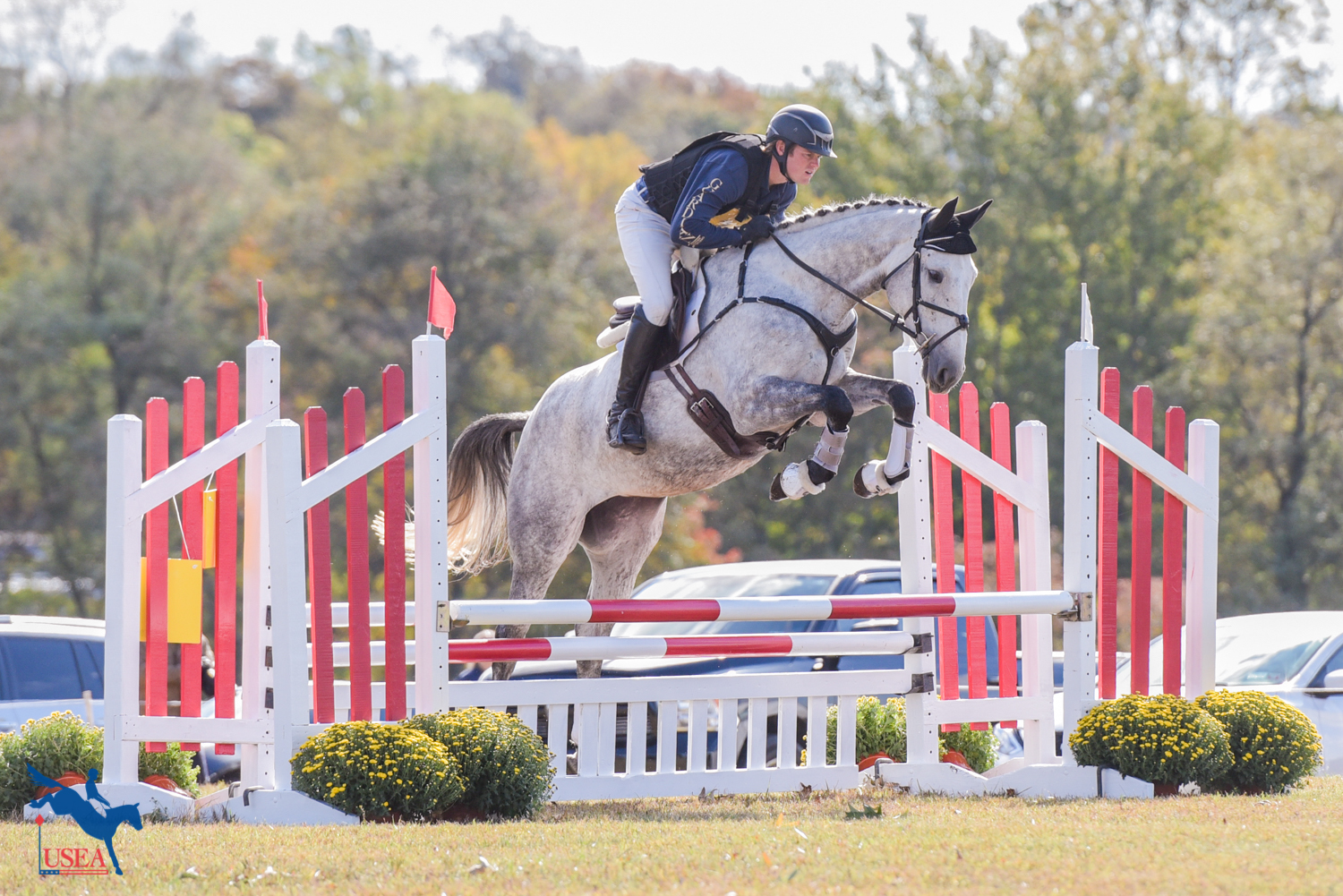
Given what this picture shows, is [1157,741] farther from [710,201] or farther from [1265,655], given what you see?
[1265,655]

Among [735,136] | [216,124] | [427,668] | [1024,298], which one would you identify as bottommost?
[427,668]

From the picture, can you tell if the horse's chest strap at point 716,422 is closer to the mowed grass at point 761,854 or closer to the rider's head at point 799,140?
the rider's head at point 799,140

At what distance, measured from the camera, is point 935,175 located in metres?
23.9

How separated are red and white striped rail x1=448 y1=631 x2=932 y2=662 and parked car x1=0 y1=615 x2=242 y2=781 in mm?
3662

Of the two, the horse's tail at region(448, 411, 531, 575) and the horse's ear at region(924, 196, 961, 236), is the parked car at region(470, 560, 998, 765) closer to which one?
the horse's tail at region(448, 411, 531, 575)

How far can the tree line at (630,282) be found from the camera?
68.6 ft

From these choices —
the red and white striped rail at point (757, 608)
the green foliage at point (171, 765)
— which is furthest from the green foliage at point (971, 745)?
the green foliage at point (171, 765)

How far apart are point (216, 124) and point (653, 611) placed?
2660cm

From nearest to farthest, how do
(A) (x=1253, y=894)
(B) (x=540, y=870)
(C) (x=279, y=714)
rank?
1. (A) (x=1253, y=894)
2. (B) (x=540, y=870)
3. (C) (x=279, y=714)

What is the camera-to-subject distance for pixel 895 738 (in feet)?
20.1

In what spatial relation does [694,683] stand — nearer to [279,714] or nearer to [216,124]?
[279,714]

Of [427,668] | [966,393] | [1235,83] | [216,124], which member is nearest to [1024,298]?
[1235,83]

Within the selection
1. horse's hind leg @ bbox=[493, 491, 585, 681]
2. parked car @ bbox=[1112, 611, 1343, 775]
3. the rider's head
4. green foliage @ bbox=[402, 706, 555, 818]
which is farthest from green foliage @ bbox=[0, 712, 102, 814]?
parked car @ bbox=[1112, 611, 1343, 775]

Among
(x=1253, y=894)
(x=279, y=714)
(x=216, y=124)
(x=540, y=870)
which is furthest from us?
(x=216, y=124)
